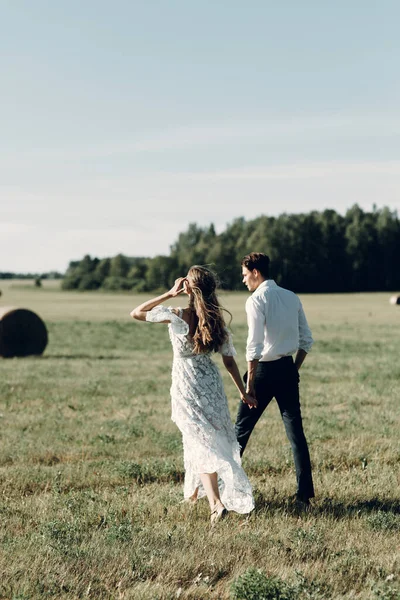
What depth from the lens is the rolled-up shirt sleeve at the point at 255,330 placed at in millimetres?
7148

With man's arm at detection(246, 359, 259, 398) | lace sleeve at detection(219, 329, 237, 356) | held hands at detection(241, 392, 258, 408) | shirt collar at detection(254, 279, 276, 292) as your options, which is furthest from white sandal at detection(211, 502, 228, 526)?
shirt collar at detection(254, 279, 276, 292)

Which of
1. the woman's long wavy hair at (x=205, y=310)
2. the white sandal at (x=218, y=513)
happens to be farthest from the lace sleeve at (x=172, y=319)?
the white sandal at (x=218, y=513)

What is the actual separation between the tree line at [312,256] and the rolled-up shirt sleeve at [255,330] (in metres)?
96.6

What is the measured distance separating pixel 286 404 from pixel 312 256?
108 metres

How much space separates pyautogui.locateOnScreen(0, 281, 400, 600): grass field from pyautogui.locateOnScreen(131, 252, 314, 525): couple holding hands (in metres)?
0.34

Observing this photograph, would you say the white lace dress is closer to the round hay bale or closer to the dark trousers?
the dark trousers

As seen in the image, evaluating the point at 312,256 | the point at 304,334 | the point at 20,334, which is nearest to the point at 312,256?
the point at 312,256

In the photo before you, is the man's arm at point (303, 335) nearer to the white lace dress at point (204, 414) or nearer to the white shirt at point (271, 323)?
the white shirt at point (271, 323)

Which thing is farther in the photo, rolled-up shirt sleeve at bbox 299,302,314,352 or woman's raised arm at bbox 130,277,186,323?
rolled-up shirt sleeve at bbox 299,302,314,352

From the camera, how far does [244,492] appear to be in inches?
275

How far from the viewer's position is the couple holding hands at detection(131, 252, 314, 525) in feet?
22.8

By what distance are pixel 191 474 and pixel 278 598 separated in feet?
8.25

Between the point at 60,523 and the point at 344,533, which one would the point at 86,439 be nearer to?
the point at 60,523

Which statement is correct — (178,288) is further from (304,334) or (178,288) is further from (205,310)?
(304,334)
